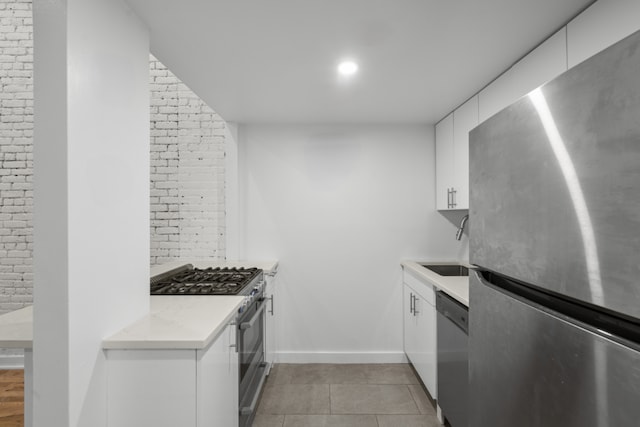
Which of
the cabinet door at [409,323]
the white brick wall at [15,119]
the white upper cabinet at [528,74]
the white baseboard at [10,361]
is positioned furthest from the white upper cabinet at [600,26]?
the white baseboard at [10,361]

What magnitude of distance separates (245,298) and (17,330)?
Result: 107 cm

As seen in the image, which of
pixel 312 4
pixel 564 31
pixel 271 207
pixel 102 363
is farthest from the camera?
pixel 271 207

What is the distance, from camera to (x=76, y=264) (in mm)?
1240

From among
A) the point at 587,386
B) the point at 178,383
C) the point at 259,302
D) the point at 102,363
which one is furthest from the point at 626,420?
the point at 259,302

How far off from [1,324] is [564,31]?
2.79 m

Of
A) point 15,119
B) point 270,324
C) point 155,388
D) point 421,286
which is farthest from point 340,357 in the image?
point 15,119

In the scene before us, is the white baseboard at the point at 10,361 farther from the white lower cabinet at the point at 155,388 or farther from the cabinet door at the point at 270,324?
the white lower cabinet at the point at 155,388

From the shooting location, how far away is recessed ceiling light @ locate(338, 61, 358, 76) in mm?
2219

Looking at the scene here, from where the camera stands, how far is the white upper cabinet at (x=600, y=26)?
1.33 m

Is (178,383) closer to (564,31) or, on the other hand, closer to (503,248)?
(503,248)

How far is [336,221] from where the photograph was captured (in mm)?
3725

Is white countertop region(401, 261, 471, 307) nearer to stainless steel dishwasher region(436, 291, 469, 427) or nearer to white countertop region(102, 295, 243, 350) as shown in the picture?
stainless steel dishwasher region(436, 291, 469, 427)

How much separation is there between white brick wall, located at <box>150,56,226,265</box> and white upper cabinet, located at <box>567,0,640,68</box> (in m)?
2.95

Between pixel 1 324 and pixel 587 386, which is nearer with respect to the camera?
pixel 587 386
